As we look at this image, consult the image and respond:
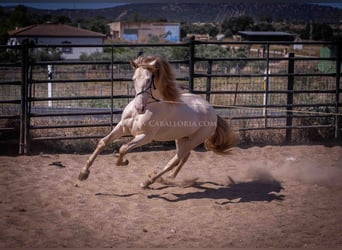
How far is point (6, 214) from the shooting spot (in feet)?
15.4

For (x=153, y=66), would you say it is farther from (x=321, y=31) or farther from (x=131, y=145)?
(x=321, y=31)

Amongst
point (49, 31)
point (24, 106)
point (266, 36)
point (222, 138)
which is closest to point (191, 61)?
point (222, 138)

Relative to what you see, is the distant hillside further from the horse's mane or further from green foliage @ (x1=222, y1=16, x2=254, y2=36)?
green foliage @ (x1=222, y1=16, x2=254, y2=36)

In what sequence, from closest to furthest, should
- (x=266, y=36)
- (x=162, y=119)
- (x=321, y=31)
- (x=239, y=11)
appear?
(x=162, y=119) < (x=239, y=11) < (x=321, y=31) < (x=266, y=36)

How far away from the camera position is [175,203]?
5484 millimetres

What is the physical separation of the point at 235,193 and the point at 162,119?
4.39 feet

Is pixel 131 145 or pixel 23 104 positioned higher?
pixel 23 104

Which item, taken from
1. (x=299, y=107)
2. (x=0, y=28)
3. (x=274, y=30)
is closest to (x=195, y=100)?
(x=299, y=107)

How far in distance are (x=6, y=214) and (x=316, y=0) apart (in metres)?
5.36

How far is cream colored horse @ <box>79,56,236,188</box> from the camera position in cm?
543

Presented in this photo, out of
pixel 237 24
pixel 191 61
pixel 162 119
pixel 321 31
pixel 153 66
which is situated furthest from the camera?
pixel 237 24

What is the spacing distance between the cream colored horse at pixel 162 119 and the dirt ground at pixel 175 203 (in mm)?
460

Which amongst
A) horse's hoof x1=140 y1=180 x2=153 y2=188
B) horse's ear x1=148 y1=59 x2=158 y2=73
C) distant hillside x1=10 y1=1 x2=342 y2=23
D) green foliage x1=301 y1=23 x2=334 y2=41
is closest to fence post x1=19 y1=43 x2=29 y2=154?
horse's hoof x1=140 y1=180 x2=153 y2=188

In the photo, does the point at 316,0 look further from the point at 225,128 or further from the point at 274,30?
the point at 274,30
